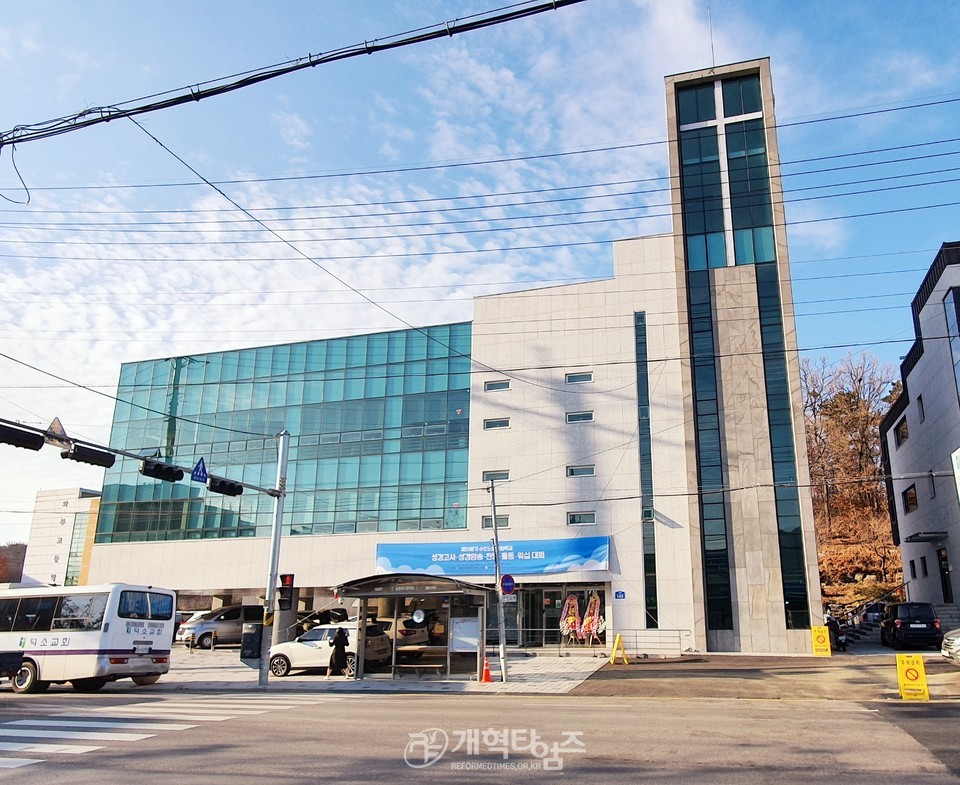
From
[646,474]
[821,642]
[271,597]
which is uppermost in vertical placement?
[646,474]

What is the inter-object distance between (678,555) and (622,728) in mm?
22982

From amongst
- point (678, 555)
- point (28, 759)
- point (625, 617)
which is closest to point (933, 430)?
point (678, 555)

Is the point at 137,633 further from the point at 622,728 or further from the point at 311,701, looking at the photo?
the point at 622,728

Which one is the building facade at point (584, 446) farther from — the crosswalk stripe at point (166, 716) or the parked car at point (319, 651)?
the crosswalk stripe at point (166, 716)

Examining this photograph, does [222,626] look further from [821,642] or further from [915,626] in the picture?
[915,626]

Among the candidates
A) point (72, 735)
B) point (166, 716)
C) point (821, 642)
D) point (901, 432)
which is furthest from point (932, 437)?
point (72, 735)

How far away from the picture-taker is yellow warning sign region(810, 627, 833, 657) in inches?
1148

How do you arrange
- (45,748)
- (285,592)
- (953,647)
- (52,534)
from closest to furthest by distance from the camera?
(45,748) < (953,647) < (285,592) < (52,534)

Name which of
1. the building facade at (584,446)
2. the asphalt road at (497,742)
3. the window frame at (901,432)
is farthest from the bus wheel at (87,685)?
the window frame at (901,432)

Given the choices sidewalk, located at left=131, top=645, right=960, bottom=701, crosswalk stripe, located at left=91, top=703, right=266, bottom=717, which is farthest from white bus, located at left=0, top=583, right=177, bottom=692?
crosswalk stripe, located at left=91, top=703, right=266, bottom=717

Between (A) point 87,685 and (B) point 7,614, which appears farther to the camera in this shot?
(B) point 7,614

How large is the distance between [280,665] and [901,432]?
43751 mm

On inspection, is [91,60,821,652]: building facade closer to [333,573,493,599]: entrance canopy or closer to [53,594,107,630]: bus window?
[333,573,493,599]: entrance canopy

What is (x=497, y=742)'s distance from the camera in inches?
401
